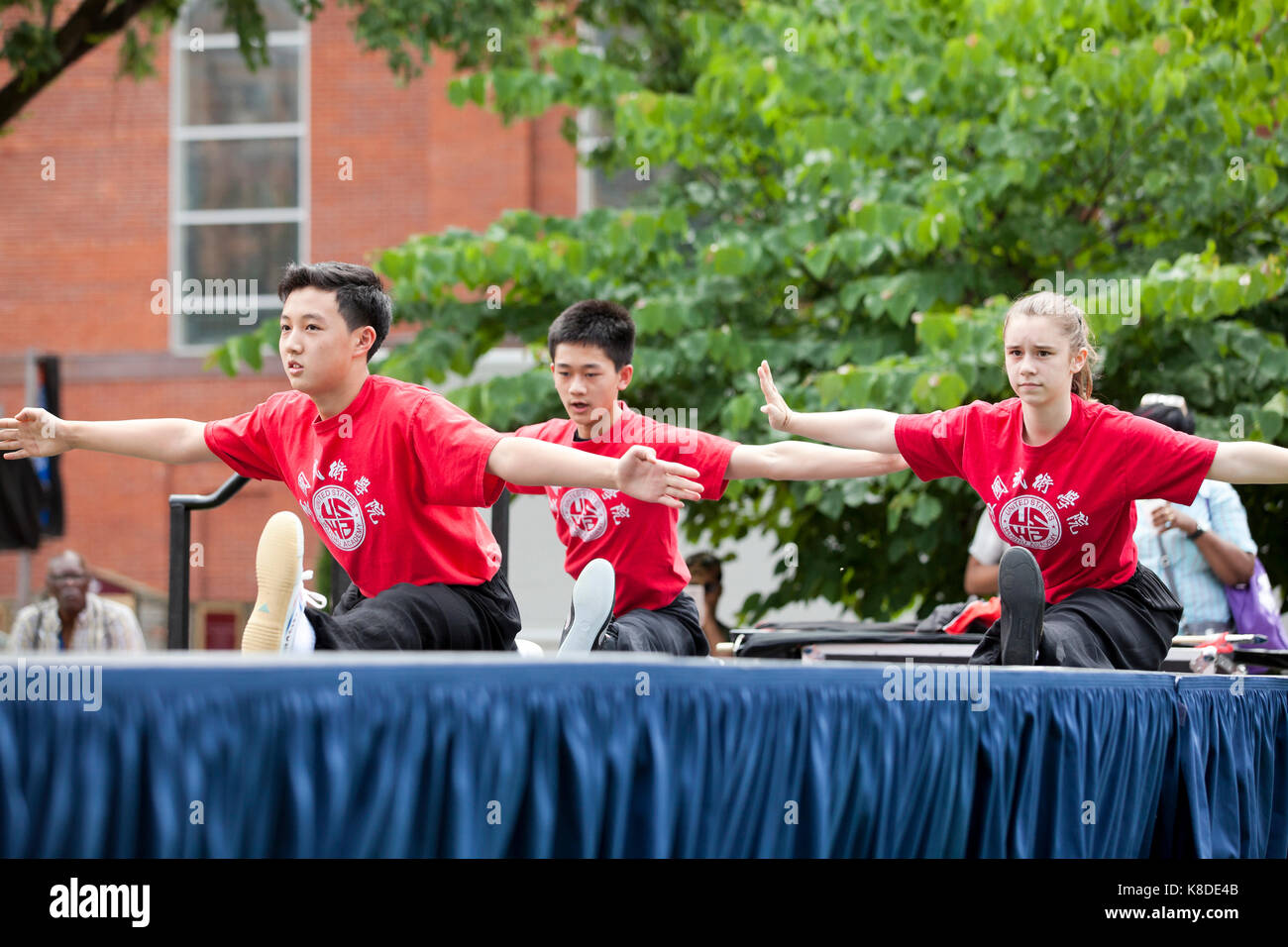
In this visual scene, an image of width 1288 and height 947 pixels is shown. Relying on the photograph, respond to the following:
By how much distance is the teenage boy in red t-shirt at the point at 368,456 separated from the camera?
3227mm

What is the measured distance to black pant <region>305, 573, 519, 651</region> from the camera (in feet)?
10.4

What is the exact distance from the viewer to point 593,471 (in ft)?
9.66

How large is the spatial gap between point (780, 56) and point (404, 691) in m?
6.06

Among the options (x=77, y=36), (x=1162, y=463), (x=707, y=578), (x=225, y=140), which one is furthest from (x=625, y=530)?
(x=225, y=140)

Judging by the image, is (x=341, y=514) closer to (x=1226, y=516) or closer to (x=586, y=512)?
(x=586, y=512)

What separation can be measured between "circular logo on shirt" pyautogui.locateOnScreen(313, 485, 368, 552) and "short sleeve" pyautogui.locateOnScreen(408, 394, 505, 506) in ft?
0.65

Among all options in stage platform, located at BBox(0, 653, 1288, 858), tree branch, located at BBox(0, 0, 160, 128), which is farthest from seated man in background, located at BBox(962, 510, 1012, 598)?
tree branch, located at BBox(0, 0, 160, 128)

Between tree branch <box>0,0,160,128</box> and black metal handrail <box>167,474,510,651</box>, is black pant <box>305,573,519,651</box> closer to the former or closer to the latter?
black metal handrail <box>167,474,510,651</box>

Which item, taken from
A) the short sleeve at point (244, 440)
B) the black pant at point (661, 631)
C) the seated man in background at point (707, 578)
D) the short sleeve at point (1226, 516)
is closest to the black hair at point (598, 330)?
the black pant at point (661, 631)

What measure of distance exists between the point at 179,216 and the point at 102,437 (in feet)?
38.3

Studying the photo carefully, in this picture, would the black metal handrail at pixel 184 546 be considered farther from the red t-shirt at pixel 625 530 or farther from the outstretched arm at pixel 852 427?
the outstretched arm at pixel 852 427

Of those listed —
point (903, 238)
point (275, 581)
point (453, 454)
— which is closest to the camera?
point (275, 581)

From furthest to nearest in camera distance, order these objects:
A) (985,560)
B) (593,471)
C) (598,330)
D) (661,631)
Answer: (985,560)
(598,330)
(661,631)
(593,471)

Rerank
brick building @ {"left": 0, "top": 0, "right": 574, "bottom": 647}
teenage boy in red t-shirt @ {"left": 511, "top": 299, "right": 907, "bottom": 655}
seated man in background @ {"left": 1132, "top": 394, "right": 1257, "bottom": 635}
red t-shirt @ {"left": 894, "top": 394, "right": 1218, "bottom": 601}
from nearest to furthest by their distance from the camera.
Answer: red t-shirt @ {"left": 894, "top": 394, "right": 1218, "bottom": 601} < teenage boy in red t-shirt @ {"left": 511, "top": 299, "right": 907, "bottom": 655} < seated man in background @ {"left": 1132, "top": 394, "right": 1257, "bottom": 635} < brick building @ {"left": 0, "top": 0, "right": 574, "bottom": 647}
